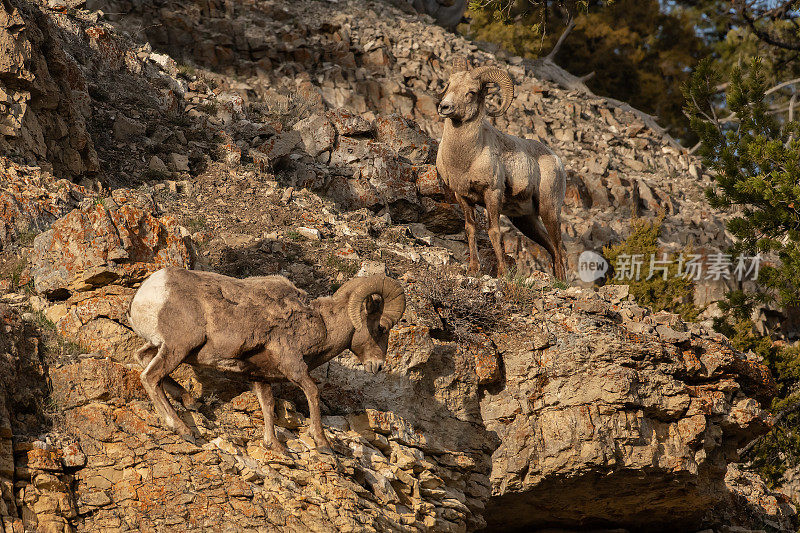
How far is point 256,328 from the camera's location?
324 inches

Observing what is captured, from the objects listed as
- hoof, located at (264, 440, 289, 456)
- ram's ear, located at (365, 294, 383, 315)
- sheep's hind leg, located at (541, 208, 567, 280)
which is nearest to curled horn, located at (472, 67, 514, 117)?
sheep's hind leg, located at (541, 208, 567, 280)

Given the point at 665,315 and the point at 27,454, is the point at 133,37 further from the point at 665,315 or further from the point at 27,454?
the point at 27,454

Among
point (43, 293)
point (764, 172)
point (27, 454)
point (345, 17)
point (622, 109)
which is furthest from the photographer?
point (622, 109)

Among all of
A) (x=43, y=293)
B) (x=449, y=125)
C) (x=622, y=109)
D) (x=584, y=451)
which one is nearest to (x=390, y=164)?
(x=449, y=125)

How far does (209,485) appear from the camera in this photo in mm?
7824

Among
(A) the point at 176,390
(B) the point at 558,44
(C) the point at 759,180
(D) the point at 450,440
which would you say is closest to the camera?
(A) the point at 176,390

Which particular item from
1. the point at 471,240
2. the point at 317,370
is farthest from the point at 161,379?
the point at 471,240

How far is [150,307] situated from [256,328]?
94 centimetres

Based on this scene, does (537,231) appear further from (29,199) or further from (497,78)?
(29,199)

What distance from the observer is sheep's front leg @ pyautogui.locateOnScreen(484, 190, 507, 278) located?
13.6 meters

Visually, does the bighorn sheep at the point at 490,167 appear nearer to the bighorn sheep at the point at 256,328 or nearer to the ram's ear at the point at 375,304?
the ram's ear at the point at 375,304

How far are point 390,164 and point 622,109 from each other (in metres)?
18.7

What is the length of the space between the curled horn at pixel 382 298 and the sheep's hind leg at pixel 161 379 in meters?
1.68

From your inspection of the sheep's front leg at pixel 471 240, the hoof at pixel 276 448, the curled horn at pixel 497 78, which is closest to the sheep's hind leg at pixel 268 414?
the hoof at pixel 276 448
